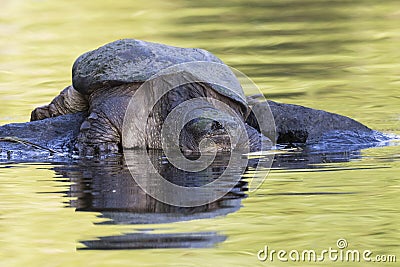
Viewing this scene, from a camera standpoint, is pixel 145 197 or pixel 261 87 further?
pixel 261 87

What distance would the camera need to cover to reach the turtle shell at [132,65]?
24.7ft

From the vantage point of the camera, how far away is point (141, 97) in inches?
300

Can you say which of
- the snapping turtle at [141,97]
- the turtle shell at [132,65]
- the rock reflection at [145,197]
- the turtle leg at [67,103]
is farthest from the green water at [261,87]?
the turtle leg at [67,103]

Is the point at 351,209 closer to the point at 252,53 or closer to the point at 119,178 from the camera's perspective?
the point at 119,178

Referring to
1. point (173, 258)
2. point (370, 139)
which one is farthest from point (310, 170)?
point (173, 258)

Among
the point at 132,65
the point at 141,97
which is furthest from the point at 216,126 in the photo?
the point at 132,65

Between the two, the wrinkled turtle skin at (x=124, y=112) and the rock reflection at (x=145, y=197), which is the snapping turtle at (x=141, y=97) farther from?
the rock reflection at (x=145, y=197)

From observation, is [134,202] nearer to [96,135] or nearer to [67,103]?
[96,135]

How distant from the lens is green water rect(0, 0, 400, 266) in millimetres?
4527

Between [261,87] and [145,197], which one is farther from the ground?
[261,87]

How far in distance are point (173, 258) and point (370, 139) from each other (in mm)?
3934

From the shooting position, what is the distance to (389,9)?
19.1 metres

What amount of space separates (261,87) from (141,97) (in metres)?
3.17

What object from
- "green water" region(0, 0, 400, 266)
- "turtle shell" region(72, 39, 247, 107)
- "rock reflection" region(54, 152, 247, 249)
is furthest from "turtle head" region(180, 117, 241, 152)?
"green water" region(0, 0, 400, 266)
